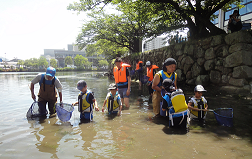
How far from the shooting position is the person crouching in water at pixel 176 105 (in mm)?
3723

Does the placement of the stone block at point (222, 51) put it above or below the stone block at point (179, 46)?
below

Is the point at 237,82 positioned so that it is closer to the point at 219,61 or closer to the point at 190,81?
the point at 219,61

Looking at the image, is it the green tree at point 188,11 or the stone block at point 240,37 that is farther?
the green tree at point 188,11

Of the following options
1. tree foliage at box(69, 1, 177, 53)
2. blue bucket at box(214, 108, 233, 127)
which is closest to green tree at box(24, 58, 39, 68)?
tree foliage at box(69, 1, 177, 53)

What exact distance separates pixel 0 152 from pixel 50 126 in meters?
1.39

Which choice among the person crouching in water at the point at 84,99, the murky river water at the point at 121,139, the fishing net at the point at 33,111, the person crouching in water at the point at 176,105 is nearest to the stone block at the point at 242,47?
the murky river water at the point at 121,139

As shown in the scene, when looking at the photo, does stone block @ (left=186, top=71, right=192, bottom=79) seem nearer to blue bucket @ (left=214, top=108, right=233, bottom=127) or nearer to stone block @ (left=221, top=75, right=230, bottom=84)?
stone block @ (left=221, top=75, right=230, bottom=84)

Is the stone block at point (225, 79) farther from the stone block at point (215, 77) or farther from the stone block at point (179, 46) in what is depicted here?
the stone block at point (179, 46)

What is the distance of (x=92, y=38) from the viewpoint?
72.9 feet

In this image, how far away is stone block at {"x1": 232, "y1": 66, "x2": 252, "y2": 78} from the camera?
749 centimetres

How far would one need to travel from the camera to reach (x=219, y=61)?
8867 mm

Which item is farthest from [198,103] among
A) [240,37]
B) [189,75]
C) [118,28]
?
[118,28]

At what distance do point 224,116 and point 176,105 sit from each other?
128 centimetres

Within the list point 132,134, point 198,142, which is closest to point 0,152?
point 132,134
